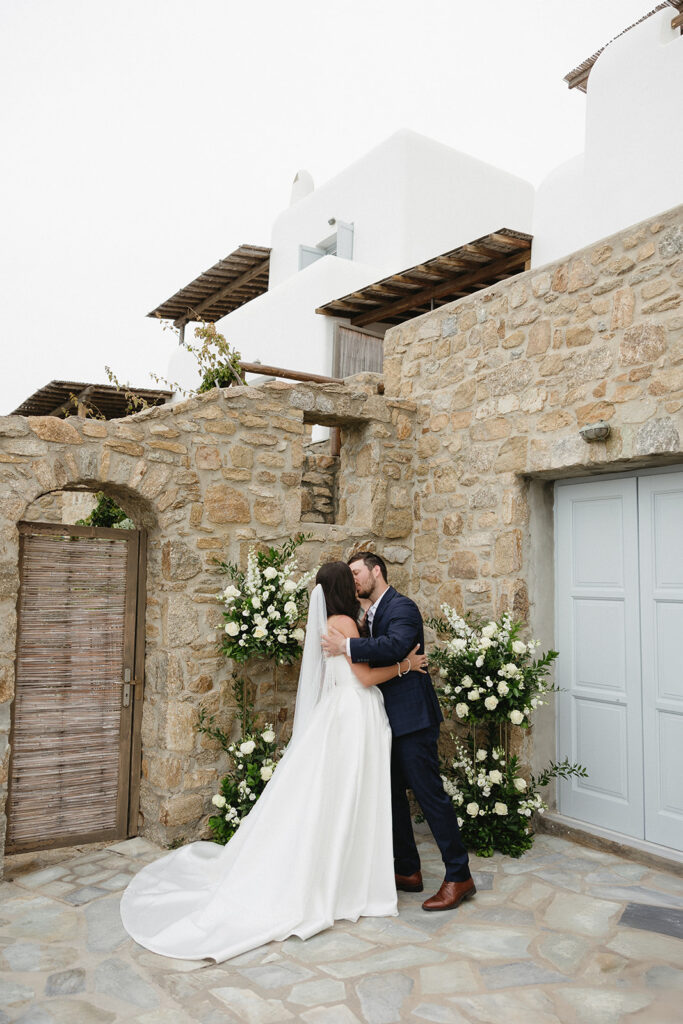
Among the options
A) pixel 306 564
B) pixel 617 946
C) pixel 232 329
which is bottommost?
pixel 617 946

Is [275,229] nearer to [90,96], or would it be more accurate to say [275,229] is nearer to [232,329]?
[232,329]

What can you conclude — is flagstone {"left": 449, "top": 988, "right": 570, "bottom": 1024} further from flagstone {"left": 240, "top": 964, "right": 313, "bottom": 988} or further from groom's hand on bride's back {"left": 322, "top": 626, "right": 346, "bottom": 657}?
groom's hand on bride's back {"left": 322, "top": 626, "right": 346, "bottom": 657}

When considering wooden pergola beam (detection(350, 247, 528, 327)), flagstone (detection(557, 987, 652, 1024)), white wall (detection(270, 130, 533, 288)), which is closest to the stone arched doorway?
flagstone (detection(557, 987, 652, 1024))

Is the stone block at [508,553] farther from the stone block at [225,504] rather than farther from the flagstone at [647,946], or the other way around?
the flagstone at [647,946]

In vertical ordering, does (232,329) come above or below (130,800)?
above

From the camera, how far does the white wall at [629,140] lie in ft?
23.8

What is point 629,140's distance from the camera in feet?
25.1

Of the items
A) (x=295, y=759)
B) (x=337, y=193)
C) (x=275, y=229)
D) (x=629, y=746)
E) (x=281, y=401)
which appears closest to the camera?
(x=295, y=759)

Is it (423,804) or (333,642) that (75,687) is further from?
(423,804)

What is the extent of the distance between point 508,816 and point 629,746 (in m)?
0.85

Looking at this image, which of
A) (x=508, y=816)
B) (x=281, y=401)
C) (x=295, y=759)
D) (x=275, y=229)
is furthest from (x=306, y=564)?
(x=275, y=229)

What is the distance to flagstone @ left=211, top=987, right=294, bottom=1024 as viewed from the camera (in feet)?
8.84

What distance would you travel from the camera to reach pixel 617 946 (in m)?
3.23

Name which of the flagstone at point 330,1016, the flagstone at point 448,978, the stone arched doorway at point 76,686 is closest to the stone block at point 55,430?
the stone arched doorway at point 76,686
